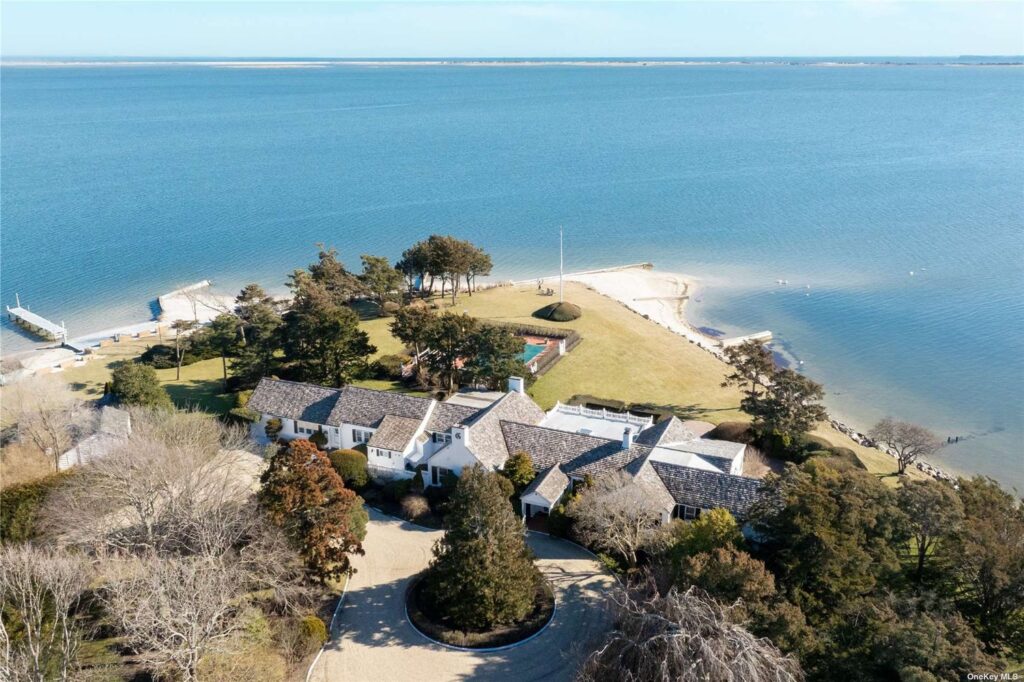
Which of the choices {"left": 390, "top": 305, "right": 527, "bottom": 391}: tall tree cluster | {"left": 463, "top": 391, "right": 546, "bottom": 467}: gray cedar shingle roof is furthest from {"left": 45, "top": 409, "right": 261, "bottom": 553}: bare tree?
{"left": 390, "top": 305, "right": 527, "bottom": 391}: tall tree cluster

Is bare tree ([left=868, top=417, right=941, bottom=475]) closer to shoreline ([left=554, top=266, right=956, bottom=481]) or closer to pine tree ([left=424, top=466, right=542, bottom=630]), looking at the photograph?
shoreline ([left=554, top=266, right=956, bottom=481])

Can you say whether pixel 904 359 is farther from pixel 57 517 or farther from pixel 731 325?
pixel 57 517

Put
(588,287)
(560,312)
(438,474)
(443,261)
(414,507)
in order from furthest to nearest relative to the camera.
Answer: (588,287), (443,261), (560,312), (438,474), (414,507)

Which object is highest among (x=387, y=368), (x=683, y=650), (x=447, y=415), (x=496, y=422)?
(x=683, y=650)

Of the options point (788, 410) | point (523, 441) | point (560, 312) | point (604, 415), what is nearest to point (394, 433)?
point (523, 441)

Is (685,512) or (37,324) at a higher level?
(37,324)

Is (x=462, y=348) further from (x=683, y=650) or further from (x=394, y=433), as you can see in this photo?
(x=683, y=650)
